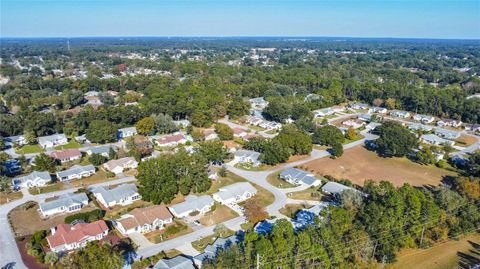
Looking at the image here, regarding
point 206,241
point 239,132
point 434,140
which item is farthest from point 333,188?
point 434,140

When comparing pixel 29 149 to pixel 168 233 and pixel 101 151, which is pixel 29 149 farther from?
pixel 168 233

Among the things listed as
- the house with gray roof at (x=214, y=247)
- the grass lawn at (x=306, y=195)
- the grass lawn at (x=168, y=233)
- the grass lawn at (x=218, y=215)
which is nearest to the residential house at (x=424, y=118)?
the grass lawn at (x=306, y=195)

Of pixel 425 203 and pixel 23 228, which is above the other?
pixel 425 203

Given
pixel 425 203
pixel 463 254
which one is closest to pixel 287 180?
pixel 425 203

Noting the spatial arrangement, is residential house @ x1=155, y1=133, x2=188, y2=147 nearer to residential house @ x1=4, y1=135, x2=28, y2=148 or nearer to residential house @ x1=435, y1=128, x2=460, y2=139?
residential house @ x1=4, y1=135, x2=28, y2=148

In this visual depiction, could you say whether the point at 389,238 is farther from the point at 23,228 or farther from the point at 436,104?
the point at 436,104

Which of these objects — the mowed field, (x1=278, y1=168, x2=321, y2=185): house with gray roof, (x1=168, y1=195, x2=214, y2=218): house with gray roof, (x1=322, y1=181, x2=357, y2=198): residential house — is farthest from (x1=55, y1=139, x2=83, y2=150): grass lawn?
(x1=322, y1=181, x2=357, y2=198): residential house
